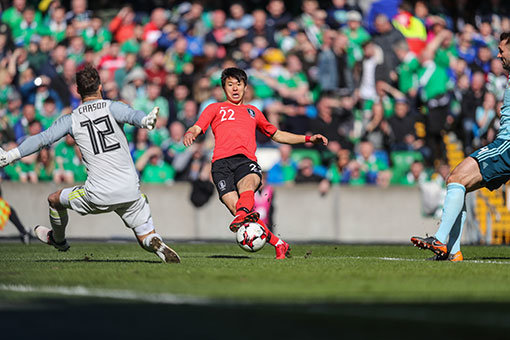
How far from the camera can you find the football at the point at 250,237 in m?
10.1

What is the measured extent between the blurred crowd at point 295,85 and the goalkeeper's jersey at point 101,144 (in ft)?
24.9

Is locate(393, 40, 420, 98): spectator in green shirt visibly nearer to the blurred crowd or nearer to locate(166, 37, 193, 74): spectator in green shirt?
the blurred crowd

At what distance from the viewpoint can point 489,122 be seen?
1828cm

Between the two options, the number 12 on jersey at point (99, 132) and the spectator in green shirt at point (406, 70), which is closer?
the number 12 on jersey at point (99, 132)

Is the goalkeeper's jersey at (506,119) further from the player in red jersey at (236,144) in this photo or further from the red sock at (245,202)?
the red sock at (245,202)

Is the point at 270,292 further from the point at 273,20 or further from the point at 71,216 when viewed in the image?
the point at 273,20

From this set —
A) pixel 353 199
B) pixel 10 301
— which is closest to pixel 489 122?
pixel 353 199

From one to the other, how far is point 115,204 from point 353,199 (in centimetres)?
846

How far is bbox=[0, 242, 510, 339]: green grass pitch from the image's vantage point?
5.38 m

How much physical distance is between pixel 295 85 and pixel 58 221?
29.2 feet

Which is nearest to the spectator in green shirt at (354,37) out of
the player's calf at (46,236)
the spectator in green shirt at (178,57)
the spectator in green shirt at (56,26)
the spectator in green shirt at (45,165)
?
the spectator in green shirt at (178,57)

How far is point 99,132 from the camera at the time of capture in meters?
9.84

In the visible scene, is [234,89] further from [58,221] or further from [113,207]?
[58,221]

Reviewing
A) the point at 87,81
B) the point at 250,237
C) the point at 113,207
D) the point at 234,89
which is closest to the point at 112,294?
the point at 113,207
